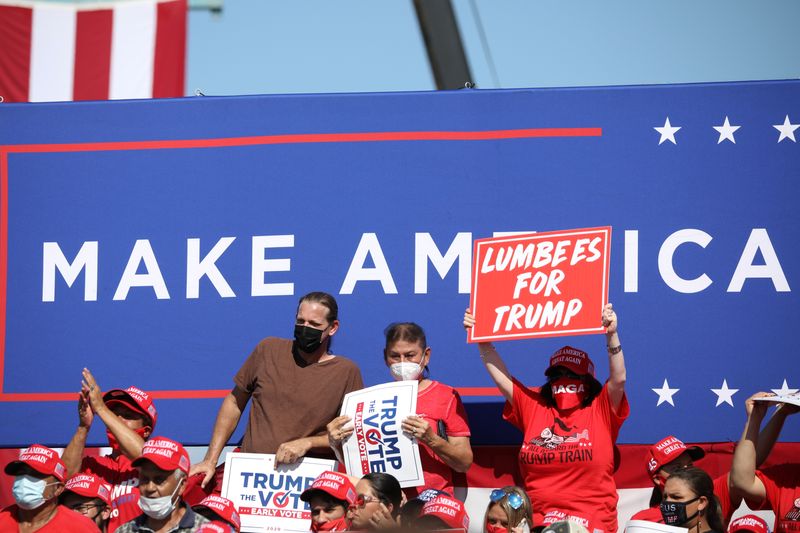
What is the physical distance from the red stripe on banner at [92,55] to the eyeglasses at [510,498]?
6.99 m

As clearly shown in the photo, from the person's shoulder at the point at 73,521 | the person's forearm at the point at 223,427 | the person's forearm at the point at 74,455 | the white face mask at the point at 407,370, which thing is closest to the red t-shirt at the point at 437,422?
the white face mask at the point at 407,370

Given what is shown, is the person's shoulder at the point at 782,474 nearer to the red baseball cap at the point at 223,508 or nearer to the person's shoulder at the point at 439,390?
the person's shoulder at the point at 439,390

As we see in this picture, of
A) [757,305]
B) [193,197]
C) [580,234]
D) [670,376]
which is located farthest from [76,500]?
[757,305]

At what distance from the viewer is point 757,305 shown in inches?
330

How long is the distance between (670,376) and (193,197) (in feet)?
11.6

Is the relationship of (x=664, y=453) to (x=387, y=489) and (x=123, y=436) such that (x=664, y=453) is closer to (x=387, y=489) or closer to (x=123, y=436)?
(x=387, y=489)

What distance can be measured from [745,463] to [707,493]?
479 mm

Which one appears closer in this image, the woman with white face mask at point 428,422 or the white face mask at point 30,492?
the white face mask at point 30,492

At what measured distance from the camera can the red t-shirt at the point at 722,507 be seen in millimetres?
6773

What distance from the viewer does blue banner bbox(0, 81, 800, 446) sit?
27.6ft

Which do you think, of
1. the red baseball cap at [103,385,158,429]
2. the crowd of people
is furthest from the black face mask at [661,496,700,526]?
the red baseball cap at [103,385,158,429]

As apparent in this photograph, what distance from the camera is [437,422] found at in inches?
284

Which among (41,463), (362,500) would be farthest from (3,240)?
(362,500)

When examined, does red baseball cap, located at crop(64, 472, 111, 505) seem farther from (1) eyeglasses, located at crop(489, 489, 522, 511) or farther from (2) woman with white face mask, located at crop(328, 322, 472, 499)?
(1) eyeglasses, located at crop(489, 489, 522, 511)
